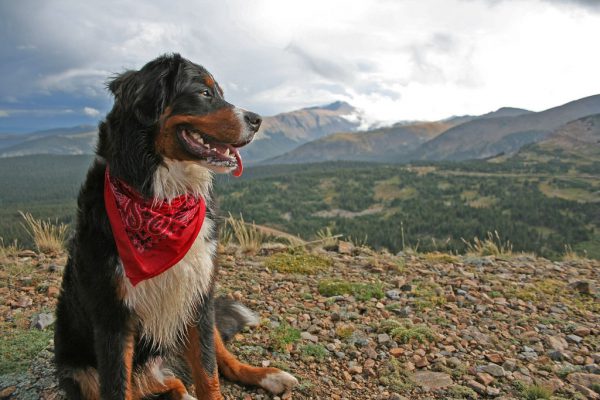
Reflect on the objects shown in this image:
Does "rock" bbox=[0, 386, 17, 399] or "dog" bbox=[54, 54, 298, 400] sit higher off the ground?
"dog" bbox=[54, 54, 298, 400]

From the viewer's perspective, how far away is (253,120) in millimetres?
3387

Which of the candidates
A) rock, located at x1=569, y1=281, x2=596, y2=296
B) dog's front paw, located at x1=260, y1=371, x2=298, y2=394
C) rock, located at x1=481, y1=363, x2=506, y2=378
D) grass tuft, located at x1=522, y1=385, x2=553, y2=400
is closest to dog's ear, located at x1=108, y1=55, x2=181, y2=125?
dog's front paw, located at x1=260, y1=371, x2=298, y2=394

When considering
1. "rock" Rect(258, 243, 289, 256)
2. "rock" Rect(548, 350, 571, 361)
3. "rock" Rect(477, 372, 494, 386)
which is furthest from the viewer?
"rock" Rect(258, 243, 289, 256)

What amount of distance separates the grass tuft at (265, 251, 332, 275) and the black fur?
3445mm

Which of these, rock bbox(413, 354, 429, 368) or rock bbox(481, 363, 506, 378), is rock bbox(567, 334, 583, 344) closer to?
rock bbox(481, 363, 506, 378)

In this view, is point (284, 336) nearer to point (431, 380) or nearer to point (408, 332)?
point (408, 332)

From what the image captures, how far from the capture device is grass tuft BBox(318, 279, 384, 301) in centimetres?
589

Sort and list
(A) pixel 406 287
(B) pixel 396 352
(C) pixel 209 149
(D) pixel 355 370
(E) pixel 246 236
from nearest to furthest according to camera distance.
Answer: (C) pixel 209 149
(D) pixel 355 370
(B) pixel 396 352
(A) pixel 406 287
(E) pixel 246 236

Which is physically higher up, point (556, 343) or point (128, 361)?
point (128, 361)

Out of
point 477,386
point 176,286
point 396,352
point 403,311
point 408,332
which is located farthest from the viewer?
point 403,311

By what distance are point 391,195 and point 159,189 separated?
6867 inches

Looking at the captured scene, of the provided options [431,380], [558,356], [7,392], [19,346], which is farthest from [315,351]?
[19,346]

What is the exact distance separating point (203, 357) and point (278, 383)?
2.46 ft

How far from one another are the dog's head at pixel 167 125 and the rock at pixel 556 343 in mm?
3968
